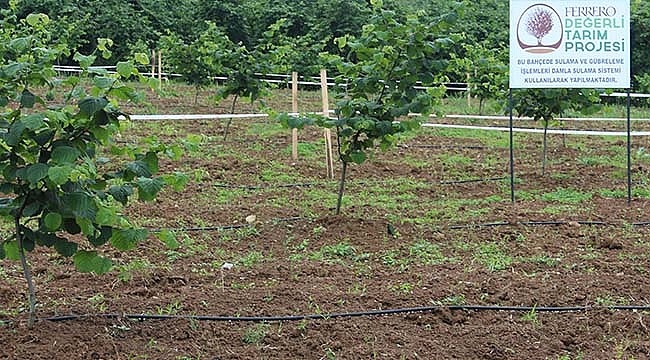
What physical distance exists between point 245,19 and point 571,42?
21.2 meters

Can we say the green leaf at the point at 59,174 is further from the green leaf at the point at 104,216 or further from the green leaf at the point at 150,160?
the green leaf at the point at 150,160

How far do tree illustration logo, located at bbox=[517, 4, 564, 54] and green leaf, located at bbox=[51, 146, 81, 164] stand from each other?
228 inches

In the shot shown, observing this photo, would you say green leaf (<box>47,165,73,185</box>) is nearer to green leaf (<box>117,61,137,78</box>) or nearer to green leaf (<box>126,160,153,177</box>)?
green leaf (<box>126,160,153,177</box>)

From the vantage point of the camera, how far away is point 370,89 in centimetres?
741

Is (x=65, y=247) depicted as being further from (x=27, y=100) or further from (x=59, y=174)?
(x=27, y=100)

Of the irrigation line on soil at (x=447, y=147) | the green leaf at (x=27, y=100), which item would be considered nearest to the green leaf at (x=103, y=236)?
the green leaf at (x=27, y=100)

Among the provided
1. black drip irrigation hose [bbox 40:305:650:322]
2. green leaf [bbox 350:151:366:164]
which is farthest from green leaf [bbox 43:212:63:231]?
green leaf [bbox 350:151:366:164]

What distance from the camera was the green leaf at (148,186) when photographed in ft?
14.6

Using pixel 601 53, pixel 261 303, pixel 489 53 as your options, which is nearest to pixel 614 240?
pixel 601 53

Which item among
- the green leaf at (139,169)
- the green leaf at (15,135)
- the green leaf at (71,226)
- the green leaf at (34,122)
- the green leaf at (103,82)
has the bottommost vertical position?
the green leaf at (71,226)

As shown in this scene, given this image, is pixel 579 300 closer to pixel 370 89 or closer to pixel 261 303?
pixel 261 303

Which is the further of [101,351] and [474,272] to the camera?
[474,272]

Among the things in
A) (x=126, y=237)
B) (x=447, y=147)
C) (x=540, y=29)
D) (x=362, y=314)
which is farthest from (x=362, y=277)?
(x=447, y=147)

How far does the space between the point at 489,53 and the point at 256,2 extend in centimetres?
1382
